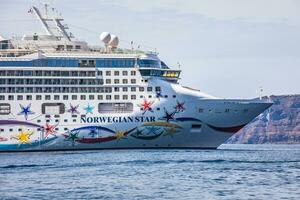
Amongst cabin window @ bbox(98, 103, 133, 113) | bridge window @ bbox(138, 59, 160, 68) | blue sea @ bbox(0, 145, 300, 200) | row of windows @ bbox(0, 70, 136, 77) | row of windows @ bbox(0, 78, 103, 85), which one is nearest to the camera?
blue sea @ bbox(0, 145, 300, 200)

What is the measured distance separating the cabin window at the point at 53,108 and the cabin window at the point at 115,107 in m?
4.11

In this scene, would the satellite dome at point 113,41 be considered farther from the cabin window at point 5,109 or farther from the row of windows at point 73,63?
the cabin window at point 5,109

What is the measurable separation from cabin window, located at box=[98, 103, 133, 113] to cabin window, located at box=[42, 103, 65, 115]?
4.11 m

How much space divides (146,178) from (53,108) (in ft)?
125

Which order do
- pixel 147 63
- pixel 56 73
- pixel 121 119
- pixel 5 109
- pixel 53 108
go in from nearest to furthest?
1. pixel 121 119
2. pixel 5 109
3. pixel 53 108
4. pixel 56 73
5. pixel 147 63

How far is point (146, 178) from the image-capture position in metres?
56.2

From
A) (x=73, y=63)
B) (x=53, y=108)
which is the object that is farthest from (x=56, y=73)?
(x=53, y=108)

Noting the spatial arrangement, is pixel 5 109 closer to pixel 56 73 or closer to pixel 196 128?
pixel 56 73

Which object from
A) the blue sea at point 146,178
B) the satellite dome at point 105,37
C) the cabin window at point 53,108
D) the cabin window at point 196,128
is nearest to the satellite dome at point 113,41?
the satellite dome at point 105,37

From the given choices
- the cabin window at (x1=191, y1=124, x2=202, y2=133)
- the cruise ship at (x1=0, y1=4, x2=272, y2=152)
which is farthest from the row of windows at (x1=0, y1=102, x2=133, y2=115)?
the cabin window at (x1=191, y1=124, x2=202, y2=133)

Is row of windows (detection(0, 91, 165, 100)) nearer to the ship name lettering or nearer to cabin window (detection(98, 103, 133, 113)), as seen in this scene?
cabin window (detection(98, 103, 133, 113))

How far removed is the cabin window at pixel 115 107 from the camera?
92750 mm

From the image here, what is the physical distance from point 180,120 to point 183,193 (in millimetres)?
44344

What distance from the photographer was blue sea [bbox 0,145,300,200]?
4781 cm
